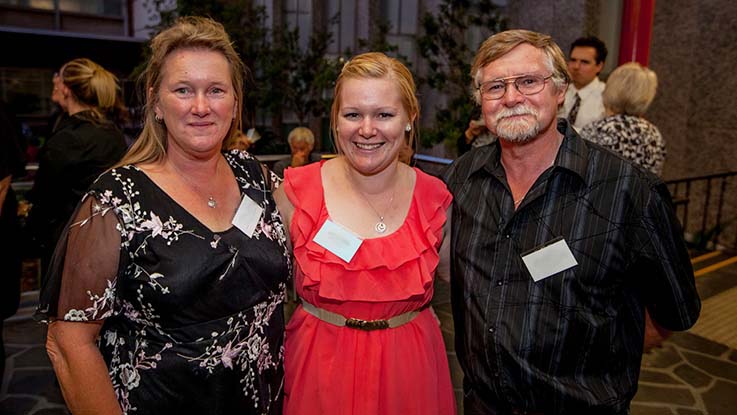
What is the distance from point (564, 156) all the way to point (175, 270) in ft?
3.70

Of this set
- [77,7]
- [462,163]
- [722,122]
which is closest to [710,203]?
[722,122]

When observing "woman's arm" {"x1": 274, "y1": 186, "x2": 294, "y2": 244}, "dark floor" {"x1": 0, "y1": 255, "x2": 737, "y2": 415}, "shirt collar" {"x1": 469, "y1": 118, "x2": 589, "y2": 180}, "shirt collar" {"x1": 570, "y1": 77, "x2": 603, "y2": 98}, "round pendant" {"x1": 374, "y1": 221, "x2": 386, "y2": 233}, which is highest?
"shirt collar" {"x1": 570, "y1": 77, "x2": 603, "y2": 98}

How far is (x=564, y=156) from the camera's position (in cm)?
165

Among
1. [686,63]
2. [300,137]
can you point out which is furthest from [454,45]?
[686,63]

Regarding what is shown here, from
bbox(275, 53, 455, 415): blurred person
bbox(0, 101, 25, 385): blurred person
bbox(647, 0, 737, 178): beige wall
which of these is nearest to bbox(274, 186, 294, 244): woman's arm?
bbox(275, 53, 455, 415): blurred person

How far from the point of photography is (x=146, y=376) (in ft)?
4.94

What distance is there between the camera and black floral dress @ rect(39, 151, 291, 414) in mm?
1394

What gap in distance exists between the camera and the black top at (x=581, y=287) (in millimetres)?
1587

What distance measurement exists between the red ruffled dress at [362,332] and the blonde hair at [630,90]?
207 centimetres

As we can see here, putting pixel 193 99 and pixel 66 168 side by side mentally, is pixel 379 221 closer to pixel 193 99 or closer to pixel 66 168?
pixel 193 99

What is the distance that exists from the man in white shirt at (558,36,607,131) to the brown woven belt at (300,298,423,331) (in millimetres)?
2840

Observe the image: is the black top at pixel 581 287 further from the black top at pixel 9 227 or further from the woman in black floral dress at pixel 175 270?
the black top at pixel 9 227

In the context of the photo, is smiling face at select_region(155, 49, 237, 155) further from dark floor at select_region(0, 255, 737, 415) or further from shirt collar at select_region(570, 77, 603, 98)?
shirt collar at select_region(570, 77, 603, 98)

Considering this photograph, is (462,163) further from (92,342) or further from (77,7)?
(77,7)
